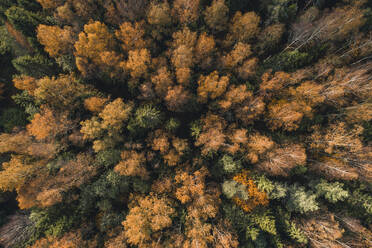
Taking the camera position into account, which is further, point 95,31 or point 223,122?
point 223,122

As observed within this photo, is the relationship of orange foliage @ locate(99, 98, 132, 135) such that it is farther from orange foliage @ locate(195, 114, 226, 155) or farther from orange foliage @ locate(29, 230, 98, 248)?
orange foliage @ locate(29, 230, 98, 248)

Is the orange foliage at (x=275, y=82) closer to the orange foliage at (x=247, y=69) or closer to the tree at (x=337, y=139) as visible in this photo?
the orange foliage at (x=247, y=69)

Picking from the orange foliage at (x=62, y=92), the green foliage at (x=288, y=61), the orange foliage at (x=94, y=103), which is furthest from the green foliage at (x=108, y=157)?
the green foliage at (x=288, y=61)

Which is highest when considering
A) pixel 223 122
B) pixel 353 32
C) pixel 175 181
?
pixel 353 32

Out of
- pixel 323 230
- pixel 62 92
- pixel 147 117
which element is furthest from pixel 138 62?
pixel 323 230

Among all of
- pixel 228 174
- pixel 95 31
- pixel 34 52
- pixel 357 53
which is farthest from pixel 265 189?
pixel 34 52

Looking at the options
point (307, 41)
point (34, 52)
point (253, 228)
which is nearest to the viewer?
point (253, 228)

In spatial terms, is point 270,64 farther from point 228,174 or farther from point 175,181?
point 175,181

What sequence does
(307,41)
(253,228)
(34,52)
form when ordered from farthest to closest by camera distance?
1. (34,52)
2. (307,41)
3. (253,228)
